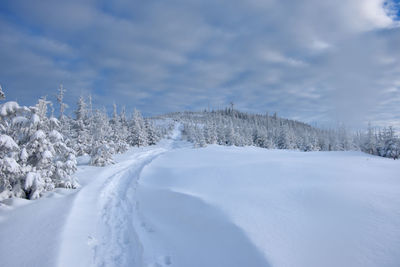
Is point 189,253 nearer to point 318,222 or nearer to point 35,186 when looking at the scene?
point 318,222

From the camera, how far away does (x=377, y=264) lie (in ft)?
10.3

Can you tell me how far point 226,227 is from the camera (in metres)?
5.29

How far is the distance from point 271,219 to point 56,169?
10.8m

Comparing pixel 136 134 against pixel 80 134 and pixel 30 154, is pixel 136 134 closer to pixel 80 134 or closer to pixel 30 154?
pixel 80 134

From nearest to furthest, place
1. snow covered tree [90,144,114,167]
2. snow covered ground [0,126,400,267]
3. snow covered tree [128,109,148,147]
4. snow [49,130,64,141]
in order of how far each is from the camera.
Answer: snow covered ground [0,126,400,267], snow [49,130,64,141], snow covered tree [90,144,114,167], snow covered tree [128,109,148,147]

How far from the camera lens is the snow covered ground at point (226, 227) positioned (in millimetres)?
3873

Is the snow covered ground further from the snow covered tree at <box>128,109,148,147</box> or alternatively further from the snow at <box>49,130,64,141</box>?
the snow covered tree at <box>128,109,148,147</box>

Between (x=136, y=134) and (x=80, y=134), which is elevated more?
(x=136, y=134)

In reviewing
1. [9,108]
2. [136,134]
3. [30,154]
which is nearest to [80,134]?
[30,154]

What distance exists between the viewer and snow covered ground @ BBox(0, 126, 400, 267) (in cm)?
387

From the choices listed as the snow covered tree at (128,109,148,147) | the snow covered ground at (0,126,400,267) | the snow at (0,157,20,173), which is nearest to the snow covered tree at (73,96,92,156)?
the snow covered tree at (128,109,148,147)

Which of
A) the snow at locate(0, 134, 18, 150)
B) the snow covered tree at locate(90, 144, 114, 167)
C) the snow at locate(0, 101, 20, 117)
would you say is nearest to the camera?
the snow at locate(0, 134, 18, 150)

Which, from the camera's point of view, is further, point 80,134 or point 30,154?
point 80,134

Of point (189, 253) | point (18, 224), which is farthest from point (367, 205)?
point (18, 224)
